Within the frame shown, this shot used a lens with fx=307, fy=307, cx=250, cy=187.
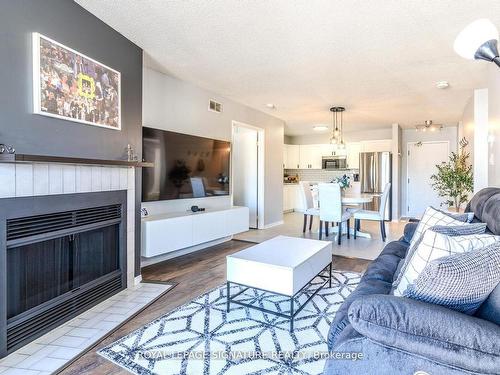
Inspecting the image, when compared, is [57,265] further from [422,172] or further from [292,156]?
[422,172]

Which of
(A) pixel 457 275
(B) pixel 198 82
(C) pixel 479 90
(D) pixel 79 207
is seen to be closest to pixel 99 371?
(D) pixel 79 207

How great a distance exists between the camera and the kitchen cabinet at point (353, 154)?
26.2ft

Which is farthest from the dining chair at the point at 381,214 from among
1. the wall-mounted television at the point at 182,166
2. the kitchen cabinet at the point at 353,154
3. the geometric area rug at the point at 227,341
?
the kitchen cabinet at the point at 353,154

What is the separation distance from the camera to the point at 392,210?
7289 mm

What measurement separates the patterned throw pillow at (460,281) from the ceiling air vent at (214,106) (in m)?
→ 4.05

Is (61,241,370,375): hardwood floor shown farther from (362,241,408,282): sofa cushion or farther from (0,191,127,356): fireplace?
(362,241,408,282): sofa cushion

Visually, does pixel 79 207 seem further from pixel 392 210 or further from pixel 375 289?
pixel 392 210

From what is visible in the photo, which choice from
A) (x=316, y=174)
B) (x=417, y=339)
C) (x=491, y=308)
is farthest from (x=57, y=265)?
(x=316, y=174)

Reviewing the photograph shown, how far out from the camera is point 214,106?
4.73 m

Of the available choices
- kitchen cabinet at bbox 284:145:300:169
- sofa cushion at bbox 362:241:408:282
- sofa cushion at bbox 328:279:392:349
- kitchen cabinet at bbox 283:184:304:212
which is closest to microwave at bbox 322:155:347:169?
kitchen cabinet at bbox 284:145:300:169

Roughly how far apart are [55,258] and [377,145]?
714 cm

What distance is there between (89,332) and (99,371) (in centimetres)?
51

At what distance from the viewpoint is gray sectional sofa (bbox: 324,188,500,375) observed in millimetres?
931

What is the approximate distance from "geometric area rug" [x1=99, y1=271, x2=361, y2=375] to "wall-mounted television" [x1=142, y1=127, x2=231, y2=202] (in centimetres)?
155
